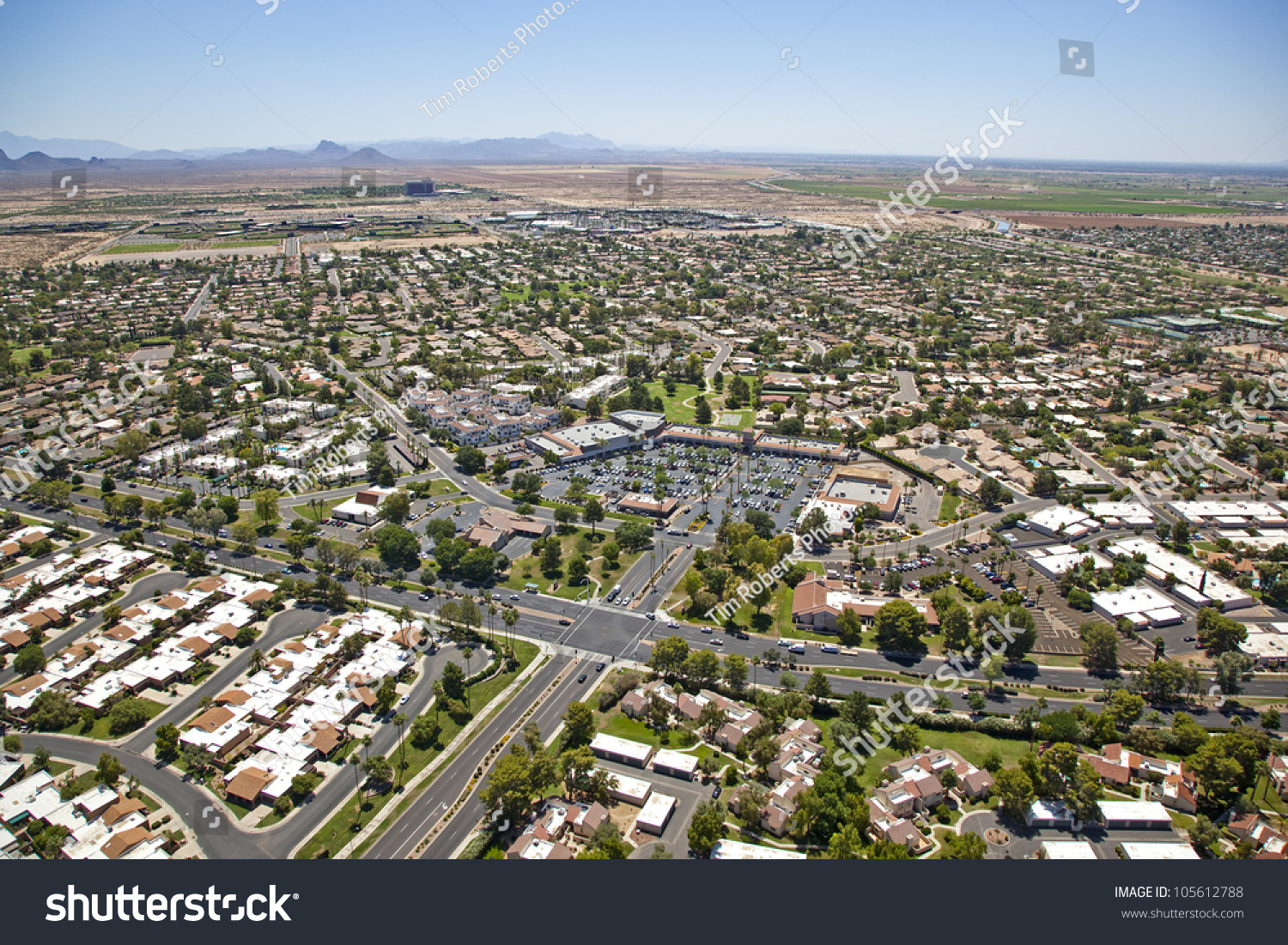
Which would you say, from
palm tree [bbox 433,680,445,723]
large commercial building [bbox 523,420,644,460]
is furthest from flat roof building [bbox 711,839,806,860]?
large commercial building [bbox 523,420,644,460]

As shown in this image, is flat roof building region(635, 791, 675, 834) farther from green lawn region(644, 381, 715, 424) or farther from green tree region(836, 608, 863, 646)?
green lawn region(644, 381, 715, 424)

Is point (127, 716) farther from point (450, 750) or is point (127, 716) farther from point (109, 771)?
point (450, 750)

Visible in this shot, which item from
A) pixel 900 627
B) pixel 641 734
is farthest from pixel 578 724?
pixel 900 627

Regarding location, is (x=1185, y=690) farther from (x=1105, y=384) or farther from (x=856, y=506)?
(x=1105, y=384)

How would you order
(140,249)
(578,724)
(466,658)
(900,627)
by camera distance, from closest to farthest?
(578,724)
(466,658)
(900,627)
(140,249)

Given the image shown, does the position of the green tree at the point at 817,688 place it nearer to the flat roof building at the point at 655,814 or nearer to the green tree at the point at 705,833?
the flat roof building at the point at 655,814

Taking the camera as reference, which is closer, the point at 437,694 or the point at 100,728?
the point at 100,728

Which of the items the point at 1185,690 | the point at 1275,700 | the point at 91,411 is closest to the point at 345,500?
the point at 91,411
